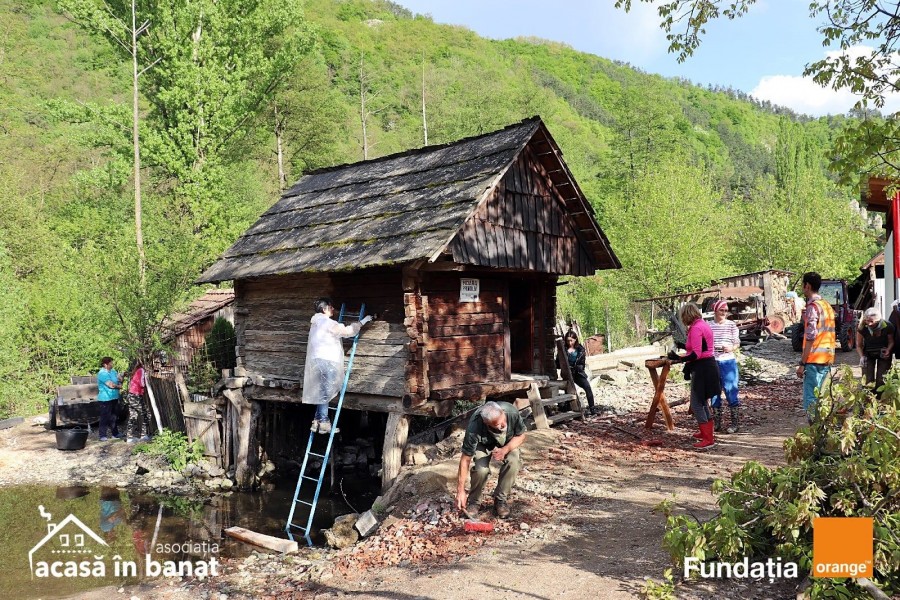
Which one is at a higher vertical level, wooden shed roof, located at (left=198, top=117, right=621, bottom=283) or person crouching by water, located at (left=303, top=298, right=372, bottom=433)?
wooden shed roof, located at (left=198, top=117, right=621, bottom=283)

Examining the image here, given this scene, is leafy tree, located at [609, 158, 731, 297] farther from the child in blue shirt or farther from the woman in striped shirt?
the child in blue shirt

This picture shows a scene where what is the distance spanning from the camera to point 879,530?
459cm

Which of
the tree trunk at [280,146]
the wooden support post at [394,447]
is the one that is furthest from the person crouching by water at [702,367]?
the tree trunk at [280,146]

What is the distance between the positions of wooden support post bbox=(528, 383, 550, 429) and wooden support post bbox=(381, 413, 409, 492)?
2.41 m

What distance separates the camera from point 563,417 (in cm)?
1189

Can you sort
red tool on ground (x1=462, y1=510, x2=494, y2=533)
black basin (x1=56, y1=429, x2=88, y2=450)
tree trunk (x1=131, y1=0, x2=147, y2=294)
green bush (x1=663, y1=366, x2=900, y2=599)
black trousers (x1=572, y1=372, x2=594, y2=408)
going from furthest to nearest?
tree trunk (x1=131, y1=0, x2=147, y2=294) < black basin (x1=56, y1=429, x2=88, y2=450) < black trousers (x1=572, y1=372, x2=594, y2=408) < red tool on ground (x1=462, y1=510, x2=494, y2=533) < green bush (x1=663, y1=366, x2=900, y2=599)

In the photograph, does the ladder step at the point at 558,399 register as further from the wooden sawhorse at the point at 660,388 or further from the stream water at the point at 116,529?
the stream water at the point at 116,529

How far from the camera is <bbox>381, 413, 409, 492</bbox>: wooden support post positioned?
33.0 ft

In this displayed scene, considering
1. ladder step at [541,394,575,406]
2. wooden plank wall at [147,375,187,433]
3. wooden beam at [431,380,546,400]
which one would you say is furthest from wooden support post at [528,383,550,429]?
wooden plank wall at [147,375,187,433]

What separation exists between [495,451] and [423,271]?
11.5ft

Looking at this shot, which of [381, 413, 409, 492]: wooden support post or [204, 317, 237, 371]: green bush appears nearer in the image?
[381, 413, 409, 492]: wooden support post

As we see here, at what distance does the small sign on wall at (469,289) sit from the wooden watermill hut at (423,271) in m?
0.02

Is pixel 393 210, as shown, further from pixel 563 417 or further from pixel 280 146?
pixel 280 146

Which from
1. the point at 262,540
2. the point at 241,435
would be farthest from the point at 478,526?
the point at 241,435
